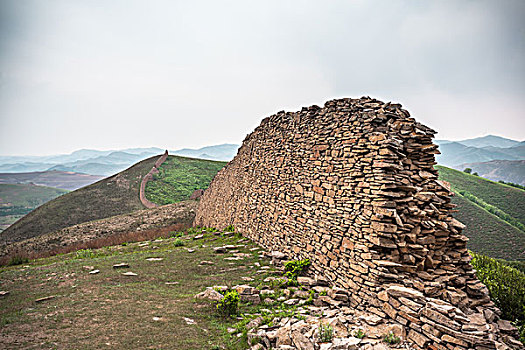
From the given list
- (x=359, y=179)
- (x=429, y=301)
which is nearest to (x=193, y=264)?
(x=359, y=179)

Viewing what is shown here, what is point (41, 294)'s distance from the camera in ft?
23.5

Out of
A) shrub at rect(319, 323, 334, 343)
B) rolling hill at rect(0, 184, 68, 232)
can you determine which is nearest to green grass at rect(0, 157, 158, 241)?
rolling hill at rect(0, 184, 68, 232)

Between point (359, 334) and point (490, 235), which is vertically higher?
point (359, 334)

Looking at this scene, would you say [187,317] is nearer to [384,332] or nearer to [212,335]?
[212,335]

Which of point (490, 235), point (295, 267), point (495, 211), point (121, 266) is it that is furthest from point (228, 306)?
point (495, 211)

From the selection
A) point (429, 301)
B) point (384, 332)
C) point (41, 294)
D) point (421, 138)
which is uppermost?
point (421, 138)

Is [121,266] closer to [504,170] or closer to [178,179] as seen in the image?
[178,179]

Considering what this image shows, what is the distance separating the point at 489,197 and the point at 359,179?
146 ft

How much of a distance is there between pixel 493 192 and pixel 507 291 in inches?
1659

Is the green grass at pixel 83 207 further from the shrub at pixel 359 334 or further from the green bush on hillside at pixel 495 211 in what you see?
the green bush on hillside at pixel 495 211

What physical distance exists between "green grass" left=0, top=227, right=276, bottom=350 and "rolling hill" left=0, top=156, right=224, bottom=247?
85.4 feet

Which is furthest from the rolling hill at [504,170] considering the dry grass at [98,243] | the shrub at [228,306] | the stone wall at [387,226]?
the shrub at [228,306]

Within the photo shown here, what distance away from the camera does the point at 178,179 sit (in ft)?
140

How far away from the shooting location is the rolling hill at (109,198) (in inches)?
1199
